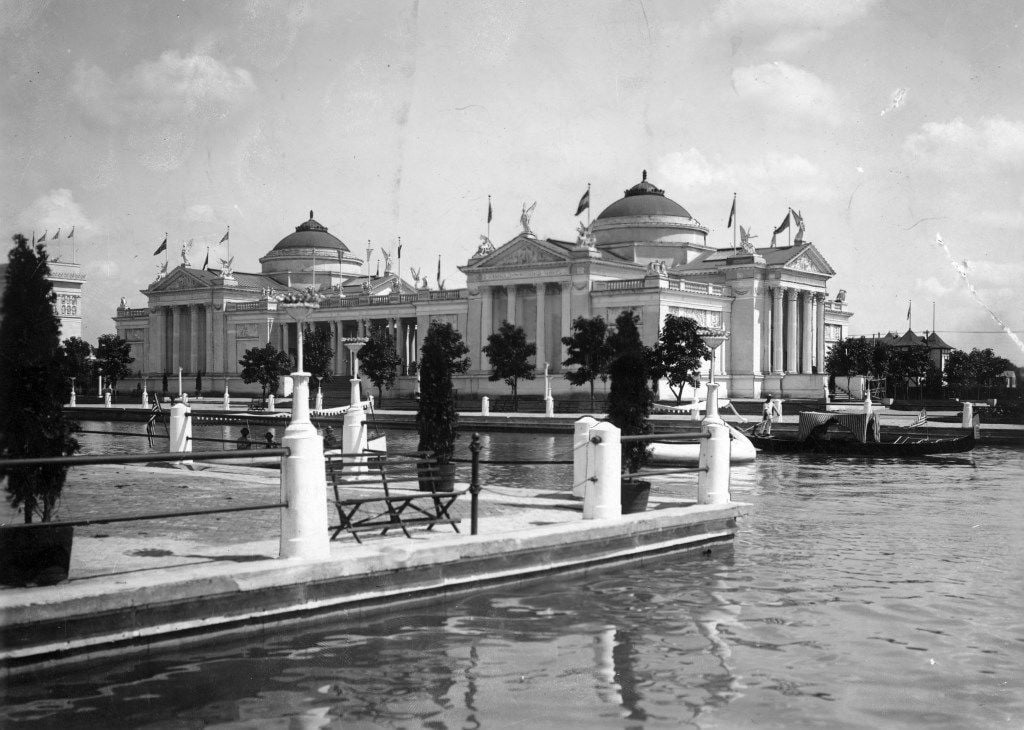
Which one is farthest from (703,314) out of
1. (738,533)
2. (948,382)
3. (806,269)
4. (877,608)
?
(877,608)

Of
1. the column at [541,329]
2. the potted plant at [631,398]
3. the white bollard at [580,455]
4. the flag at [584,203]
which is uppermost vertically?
the flag at [584,203]

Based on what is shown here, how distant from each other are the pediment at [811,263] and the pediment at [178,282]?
196 feet

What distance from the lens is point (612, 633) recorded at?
10578 mm

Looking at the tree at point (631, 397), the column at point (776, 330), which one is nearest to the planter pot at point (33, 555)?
the tree at point (631, 397)

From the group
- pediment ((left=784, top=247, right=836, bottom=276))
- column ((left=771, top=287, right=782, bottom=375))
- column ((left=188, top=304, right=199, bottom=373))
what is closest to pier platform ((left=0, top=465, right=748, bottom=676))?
column ((left=771, top=287, right=782, bottom=375))

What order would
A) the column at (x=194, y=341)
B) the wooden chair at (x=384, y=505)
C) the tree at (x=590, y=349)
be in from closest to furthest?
the wooden chair at (x=384, y=505), the tree at (x=590, y=349), the column at (x=194, y=341)

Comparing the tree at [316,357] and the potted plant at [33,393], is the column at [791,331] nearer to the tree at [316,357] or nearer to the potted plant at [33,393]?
the tree at [316,357]

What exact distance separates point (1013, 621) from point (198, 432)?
46420mm

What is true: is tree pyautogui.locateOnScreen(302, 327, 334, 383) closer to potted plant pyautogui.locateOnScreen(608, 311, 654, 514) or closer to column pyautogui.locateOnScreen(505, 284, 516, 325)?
column pyautogui.locateOnScreen(505, 284, 516, 325)

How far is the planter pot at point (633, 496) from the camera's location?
15.3m

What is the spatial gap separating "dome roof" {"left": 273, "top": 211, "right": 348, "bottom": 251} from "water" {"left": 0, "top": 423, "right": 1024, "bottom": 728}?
115m

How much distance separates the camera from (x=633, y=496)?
50.3 feet

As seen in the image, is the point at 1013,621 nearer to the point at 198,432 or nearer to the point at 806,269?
the point at 198,432

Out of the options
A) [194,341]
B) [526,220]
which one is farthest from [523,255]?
[194,341]
